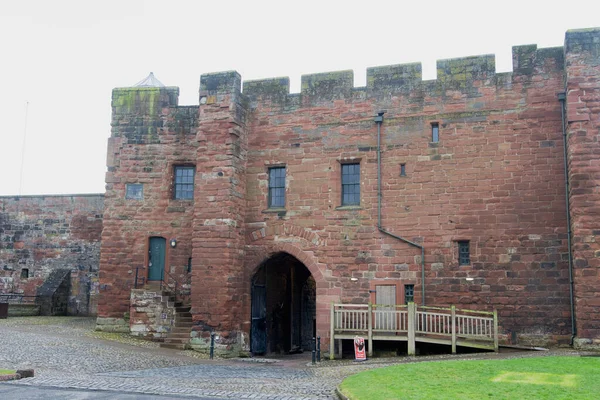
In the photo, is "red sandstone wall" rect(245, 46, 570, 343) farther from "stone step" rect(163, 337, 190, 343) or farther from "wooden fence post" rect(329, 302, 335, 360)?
"stone step" rect(163, 337, 190, 343)

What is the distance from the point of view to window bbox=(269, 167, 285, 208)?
21.5 metres

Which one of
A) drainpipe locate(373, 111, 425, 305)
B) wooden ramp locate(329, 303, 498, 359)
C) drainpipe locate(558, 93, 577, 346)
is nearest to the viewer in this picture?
wooden ramp locate(329, 303, 498, 359)

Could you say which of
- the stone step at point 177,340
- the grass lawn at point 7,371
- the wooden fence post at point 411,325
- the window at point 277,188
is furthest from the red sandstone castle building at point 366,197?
the grass lawn at point 7,371

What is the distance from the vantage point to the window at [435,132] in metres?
Result: 20.1

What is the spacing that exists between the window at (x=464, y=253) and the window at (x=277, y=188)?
566 cm

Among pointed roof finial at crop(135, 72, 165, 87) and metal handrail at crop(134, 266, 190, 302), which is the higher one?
pointed roof finial at crop(135, 72, 165, 87)

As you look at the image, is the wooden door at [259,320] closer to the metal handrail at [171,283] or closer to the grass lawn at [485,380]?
the metal handrail at [171,283]

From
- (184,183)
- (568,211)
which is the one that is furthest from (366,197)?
(184,183)

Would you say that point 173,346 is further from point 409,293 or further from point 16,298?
point 16,298

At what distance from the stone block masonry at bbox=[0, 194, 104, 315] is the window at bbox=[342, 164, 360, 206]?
41.1 feet

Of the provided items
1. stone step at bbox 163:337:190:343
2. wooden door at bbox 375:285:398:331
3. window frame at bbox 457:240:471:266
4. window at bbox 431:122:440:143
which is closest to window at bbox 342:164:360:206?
window at bbox 431:122:440:143

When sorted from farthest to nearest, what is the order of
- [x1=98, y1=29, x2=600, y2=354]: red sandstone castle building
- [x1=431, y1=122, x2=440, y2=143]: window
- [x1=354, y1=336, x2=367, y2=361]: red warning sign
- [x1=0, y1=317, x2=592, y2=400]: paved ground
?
[x1=431, y1=122, x2=440, y2=143]: window, [x1=98, y1=29, x2=600, y2=354]: red sandstone castle building, [x1=354, y1=336, x2=367, y2=361]: red warning sign, [x1=0, y1=317, x2=592, y2=400]: paved ground

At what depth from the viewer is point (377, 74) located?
2091cm

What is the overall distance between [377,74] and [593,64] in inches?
242
